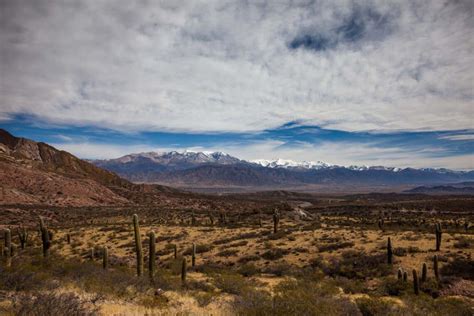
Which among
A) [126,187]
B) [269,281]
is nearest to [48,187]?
[126,187]

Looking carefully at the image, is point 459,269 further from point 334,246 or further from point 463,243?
point 334,246

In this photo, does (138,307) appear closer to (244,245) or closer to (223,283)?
(223,283)

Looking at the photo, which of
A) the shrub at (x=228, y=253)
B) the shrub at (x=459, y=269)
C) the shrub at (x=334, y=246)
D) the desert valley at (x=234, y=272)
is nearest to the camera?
the desert valley at (x=234, y=272)

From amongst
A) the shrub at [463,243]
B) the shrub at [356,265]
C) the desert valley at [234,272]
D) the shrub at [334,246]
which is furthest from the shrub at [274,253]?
the shrub at [463,243]

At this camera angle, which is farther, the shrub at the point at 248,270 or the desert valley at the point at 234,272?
the shrub at the point at 248,270

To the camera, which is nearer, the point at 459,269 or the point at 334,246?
the point at 459,269

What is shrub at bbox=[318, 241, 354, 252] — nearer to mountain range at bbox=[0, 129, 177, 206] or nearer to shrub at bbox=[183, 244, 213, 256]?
shrub at bbox=[183, 244, 213, 256]

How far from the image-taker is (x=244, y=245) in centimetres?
2811

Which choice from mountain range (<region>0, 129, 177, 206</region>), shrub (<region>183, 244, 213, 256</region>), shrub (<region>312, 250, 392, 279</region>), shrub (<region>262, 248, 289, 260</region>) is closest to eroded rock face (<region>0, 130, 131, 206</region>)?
mountain range (<region>0, 129, 177, 206</region>)

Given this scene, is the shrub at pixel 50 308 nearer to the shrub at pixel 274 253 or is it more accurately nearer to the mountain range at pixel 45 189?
the shrub at pixel 274 253

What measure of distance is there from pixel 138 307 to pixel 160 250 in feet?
62.5

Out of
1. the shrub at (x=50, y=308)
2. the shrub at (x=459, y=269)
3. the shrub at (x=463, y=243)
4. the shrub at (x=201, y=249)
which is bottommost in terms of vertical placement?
the shrub at (x=201, y=249)

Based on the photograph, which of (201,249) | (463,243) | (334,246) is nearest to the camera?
(463,243)

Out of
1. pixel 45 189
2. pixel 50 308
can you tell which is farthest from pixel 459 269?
pixel 45 189
